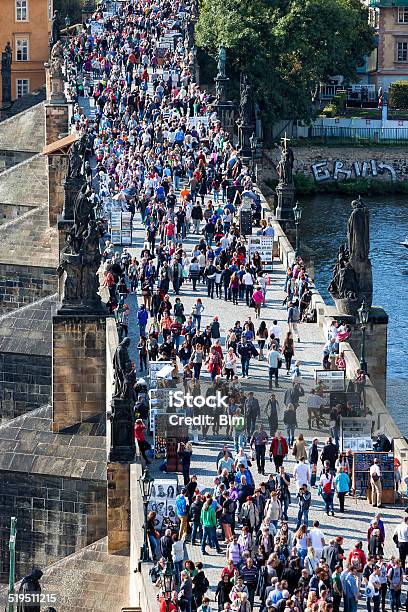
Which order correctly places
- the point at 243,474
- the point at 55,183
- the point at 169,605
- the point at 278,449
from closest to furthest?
the point at 169,605
the point at 243,474
the point at 278,449
the point at 55,183

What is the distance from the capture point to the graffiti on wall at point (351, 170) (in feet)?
474

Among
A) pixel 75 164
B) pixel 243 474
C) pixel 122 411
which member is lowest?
pixel 243 474

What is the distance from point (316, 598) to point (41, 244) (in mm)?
54604

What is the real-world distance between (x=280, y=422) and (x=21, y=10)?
291 feet

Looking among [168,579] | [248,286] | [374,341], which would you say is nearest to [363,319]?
[374,341]

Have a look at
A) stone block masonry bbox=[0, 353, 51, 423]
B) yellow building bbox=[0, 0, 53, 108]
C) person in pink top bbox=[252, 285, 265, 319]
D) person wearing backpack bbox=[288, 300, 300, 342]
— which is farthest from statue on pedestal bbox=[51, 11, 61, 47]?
person wearing backpack bbox=[288, 300, 300, 342]

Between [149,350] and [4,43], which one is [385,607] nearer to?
[149,350]

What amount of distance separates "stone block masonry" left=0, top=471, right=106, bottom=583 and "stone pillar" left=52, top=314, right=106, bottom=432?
336 cm

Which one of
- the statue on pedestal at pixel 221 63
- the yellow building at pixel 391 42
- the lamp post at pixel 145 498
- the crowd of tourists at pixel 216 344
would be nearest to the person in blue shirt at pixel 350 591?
the crowd of tourists at pixel 216 344

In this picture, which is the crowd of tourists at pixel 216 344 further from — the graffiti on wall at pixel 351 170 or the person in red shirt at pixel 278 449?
the graffiti on wall at pixel 351 170

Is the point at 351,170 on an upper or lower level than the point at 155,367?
lower

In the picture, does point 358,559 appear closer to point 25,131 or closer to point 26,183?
point 26,183

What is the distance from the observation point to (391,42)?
15862 centimetres

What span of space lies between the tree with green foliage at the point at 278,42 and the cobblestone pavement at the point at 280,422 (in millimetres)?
57550
